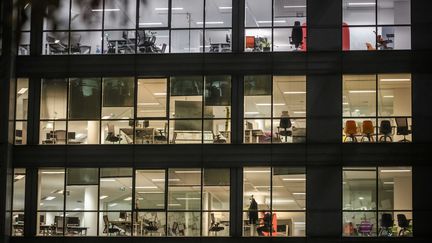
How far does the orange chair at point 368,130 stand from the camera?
112ft

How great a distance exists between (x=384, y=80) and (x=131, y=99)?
10.4 meters

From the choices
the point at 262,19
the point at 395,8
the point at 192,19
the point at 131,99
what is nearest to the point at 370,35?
the point at 395,8

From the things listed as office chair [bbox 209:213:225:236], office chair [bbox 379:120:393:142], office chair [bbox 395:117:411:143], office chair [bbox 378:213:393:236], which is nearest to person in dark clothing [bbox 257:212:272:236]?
office chair [bbox 209:213:225:236]

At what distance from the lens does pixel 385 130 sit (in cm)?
3406

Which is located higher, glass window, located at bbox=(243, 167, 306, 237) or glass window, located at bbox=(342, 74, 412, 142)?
glass window, located at bbox=(342, 74, 412, 142)

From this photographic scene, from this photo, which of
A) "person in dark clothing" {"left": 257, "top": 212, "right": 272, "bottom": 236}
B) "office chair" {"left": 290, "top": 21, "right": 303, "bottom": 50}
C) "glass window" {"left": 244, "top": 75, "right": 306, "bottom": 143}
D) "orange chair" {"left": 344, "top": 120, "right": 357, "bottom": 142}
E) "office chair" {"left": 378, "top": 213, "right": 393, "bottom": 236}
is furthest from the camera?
"office chair" {"left": 290, "top": 21, "right": 303, "bottom": 50}

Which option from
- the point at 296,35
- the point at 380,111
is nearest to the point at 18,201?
the point at 296,35

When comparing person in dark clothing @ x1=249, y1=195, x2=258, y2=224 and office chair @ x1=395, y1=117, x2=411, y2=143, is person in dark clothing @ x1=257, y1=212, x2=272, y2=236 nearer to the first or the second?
person in dark clothing @ x1=249, y1=195, x2=258, y2=224

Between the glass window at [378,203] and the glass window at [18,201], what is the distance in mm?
13176

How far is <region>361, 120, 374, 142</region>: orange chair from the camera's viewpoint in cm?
3406

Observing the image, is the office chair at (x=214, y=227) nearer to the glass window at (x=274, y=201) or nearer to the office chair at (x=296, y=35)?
the glass window at (x=274, y=201)

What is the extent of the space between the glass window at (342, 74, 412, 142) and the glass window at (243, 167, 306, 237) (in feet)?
9.33

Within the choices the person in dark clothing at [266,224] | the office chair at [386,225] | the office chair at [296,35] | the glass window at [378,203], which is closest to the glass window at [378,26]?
the office chair at [296,35]

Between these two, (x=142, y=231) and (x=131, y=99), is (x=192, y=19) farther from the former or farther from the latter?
(x=142, y=231)
